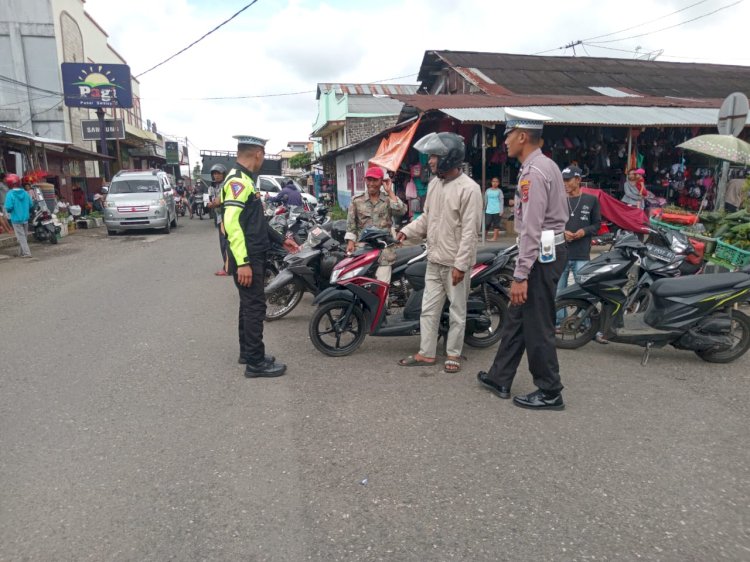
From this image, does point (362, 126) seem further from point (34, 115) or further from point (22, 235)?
point (22, 235)

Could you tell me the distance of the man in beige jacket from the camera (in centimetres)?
436

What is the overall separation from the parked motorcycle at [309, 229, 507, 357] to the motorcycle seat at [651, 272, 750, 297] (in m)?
1.53

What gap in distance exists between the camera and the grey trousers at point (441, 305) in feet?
15.1

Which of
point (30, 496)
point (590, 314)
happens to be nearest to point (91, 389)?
point (30, 496)

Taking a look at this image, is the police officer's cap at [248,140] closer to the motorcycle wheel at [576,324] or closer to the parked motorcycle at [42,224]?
the motorcycle wheel at [576,324]

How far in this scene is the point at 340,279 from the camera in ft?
16.4

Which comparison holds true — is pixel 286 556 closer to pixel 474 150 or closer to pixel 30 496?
pixel 30 496

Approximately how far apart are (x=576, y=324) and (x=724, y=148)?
4.09 meters

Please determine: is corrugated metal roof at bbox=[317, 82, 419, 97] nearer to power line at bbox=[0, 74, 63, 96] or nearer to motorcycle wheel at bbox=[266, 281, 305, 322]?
power line at bbox=[0, 74, 63, 96]

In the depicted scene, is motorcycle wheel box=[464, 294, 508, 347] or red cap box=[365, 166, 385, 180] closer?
motorcycle wheel box=[464, 294, 508, 347]

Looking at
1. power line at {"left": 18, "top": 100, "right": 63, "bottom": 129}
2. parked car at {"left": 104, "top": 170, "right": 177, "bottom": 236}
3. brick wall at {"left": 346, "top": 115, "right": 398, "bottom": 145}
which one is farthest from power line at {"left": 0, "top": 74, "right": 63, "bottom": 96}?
brick wall at {"left": 346, "top": 115, "right": 398, "bottom": 145}

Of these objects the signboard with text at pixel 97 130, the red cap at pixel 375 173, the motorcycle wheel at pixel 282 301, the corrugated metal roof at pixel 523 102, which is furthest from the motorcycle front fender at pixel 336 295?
the signboard with text at pixel 97 130

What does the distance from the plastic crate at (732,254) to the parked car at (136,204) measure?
15082mm

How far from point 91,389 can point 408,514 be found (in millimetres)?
2915
